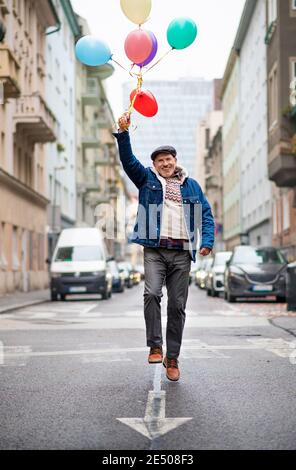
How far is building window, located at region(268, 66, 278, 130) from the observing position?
38.5 meters

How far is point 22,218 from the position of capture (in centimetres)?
3969

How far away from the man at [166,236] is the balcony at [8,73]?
22659mm

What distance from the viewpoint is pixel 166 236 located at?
305 inches

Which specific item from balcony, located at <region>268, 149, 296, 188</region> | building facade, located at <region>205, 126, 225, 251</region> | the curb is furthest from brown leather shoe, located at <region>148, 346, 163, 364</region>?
building facade, located at <region>205, 126, 225, 251</region>

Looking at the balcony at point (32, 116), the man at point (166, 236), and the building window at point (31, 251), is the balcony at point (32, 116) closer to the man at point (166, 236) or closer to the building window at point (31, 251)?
the building window at point (31, 251)

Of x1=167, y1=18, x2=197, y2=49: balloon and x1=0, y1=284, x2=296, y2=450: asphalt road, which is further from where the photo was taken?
x1=167, y1=18, x2=197, y2=49: balloon

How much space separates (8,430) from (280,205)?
38881mm

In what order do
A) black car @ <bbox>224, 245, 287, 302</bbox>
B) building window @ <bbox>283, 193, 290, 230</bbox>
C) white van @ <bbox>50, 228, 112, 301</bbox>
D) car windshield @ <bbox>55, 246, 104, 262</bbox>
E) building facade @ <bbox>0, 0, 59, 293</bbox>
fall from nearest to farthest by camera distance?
black car @ <bbox>224, 245, 287, 302</bbox>
white van @ <bbox>50, 228, 112, 301</bbox>
car windshield @ <bbox>55, 246, 104, 262</bbox>
building facade @ <bbox>0, 0, 59, 293</bbox>
building window @ <bbox>283, 193, 290, 230</bbox>

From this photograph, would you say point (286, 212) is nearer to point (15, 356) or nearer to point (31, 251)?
point (31, 251)

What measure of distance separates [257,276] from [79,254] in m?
6.77

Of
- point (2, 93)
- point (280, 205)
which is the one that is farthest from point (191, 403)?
point (280, 205)

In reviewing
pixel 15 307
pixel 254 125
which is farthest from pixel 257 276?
pixel 254 125

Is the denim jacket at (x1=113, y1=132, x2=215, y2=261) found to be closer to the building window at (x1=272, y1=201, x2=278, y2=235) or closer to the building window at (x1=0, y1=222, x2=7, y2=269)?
the building window at (x1=0, y1=222, x2=7, y2=269)

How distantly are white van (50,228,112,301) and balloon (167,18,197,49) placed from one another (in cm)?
1933
